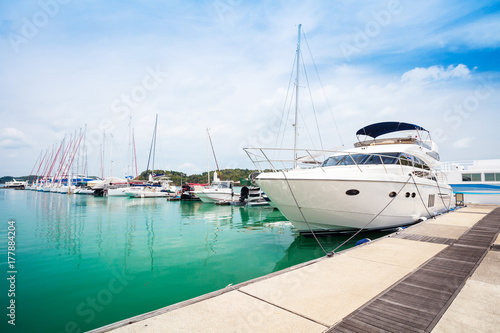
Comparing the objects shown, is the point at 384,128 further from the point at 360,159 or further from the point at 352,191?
the point at 352,191

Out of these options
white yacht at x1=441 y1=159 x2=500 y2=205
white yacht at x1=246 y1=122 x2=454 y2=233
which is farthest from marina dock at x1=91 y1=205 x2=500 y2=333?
white yacht at x1=441 y1=159 x2=500 y2=205

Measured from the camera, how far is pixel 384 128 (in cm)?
1378

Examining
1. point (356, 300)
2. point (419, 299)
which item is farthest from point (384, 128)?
point (356, 300)

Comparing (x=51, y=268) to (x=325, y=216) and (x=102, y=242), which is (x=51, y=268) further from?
(x=325, y=216)

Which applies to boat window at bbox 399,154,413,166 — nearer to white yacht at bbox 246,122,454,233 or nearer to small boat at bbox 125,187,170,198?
white yacht at bbox 246,122,454,233

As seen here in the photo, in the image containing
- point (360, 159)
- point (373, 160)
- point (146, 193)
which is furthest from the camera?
point (146, 193)

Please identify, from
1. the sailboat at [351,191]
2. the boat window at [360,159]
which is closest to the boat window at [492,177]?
the sailboat at [351,191]

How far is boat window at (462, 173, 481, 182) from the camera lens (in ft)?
67.1

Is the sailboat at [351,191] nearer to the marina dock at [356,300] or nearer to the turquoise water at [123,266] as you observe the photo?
the turquoise water at [123,266]

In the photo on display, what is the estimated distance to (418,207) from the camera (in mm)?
10680

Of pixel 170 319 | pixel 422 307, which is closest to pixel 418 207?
pixel 422 307

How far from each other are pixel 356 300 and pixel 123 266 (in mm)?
6636

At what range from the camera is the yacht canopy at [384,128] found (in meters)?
13.3

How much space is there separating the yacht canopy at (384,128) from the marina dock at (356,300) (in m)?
9.38
